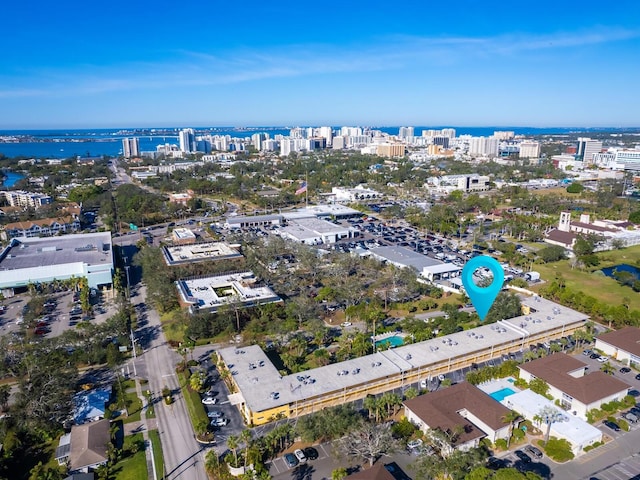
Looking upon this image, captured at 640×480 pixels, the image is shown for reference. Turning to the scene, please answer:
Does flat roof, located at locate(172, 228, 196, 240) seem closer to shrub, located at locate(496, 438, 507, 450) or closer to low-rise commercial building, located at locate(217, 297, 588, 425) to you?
low-rise commercial building, located at locate(217, 297, 588, 425)

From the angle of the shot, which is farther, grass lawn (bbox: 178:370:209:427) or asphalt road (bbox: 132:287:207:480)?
grass lawn (bbox: 178:370:209:427)

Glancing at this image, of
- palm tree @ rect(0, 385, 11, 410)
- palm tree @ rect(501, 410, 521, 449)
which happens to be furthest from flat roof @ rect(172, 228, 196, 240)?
palm tree @ rect(501, 410, 521, 449)

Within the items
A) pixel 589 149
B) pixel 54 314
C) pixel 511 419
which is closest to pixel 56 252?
pixel 54 314

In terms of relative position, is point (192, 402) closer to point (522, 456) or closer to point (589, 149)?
point (522, 456)

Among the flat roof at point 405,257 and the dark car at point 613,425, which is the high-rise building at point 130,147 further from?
the dark car at point 613,425

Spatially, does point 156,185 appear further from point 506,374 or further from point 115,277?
point 506,374

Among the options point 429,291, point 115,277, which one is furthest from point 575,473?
point 115,277
